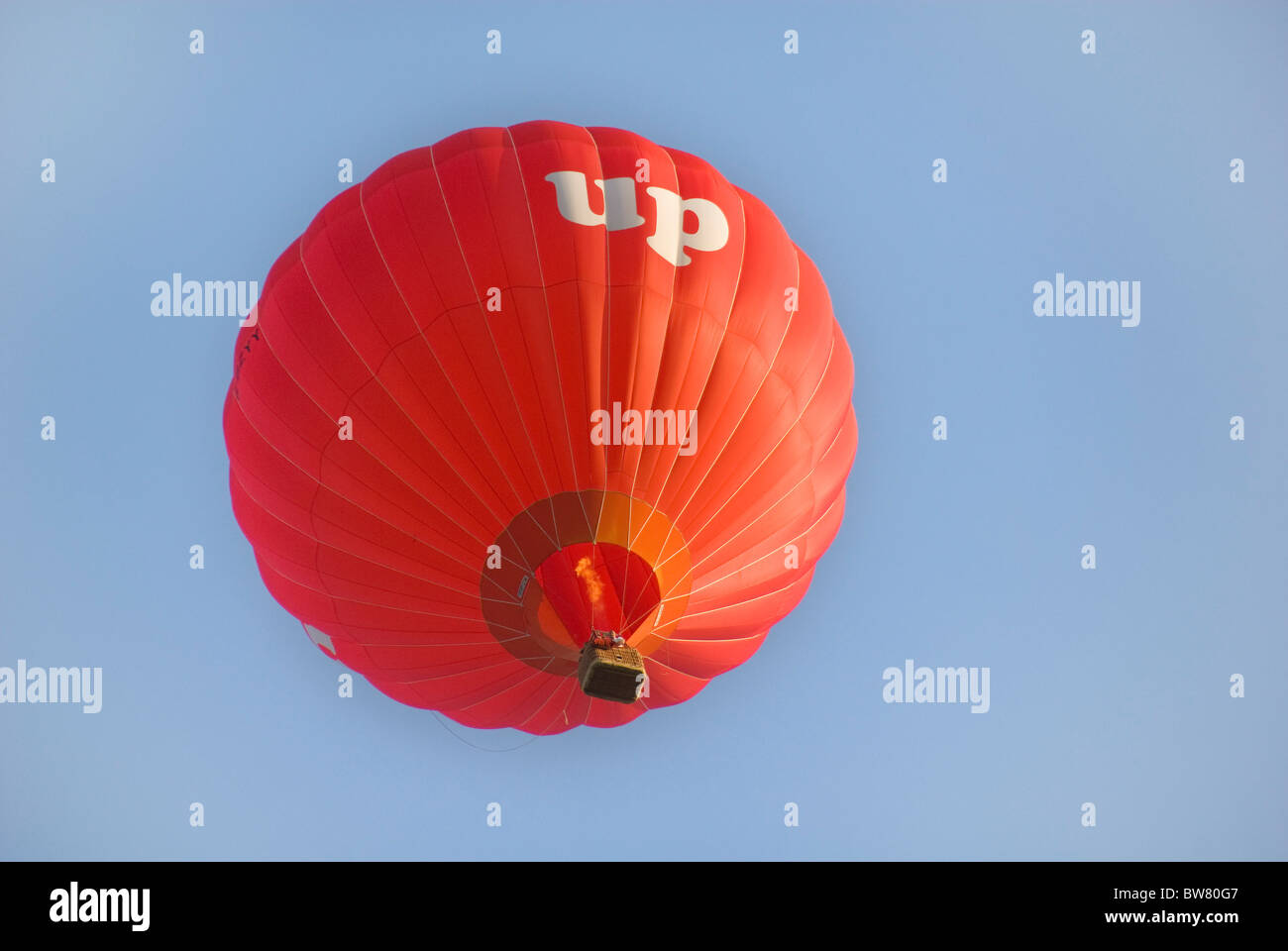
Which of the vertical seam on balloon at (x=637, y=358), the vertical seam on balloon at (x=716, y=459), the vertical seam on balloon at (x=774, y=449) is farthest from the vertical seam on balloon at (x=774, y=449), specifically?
the vertical seam on balloon at (x=637, y=358)

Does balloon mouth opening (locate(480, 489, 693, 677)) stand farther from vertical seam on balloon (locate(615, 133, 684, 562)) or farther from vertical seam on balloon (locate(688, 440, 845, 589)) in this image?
vertical seam on balloon (locate(688, 440, 845, 589))

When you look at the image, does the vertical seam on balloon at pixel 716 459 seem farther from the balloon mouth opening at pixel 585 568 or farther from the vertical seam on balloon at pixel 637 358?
the vertical seam on balloon at pixel 637 358

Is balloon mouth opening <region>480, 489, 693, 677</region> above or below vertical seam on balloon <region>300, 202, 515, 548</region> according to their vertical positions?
below

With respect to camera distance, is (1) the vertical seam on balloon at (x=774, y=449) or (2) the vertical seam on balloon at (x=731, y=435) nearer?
(2) the vertical seam on balloon at (x=731, y=435)

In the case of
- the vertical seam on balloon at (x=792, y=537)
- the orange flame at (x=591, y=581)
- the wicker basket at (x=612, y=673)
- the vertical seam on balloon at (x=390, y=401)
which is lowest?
the wicker basket at (x=612, y=673)

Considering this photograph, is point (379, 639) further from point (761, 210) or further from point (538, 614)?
point (761, 210)

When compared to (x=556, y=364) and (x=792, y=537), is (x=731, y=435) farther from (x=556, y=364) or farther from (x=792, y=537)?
(x=556, y=364)

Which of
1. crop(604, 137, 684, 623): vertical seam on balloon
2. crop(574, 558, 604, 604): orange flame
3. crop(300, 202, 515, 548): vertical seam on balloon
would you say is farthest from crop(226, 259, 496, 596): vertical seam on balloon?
crop(604, 137, 684, 623): vertical seam on balloon

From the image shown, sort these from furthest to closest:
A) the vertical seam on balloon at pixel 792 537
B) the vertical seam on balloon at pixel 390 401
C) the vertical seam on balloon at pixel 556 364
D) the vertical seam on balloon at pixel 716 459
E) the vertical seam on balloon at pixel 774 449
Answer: the vertical seam on balloon at pixel 792 537 → the vertical seam on balloon at pixel 774 449 → the vertical seam on balloon at pixel 716 459 → the vertical seam on balloon at pixel 390 401 → the vertical seam on balloon at pixel 556 364
